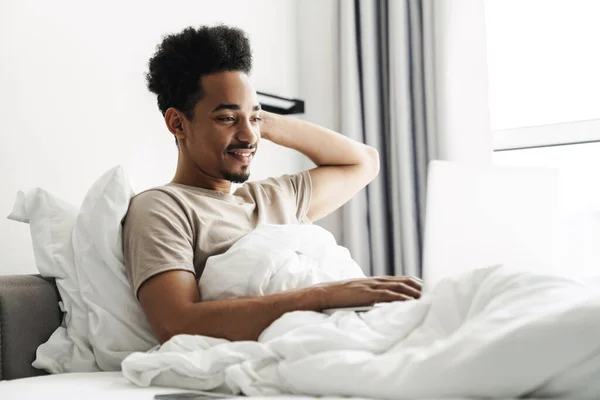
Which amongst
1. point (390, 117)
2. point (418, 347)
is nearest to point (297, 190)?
point (390, 117)

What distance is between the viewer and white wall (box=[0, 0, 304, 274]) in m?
1.77

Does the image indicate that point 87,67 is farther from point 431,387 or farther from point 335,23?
point 431,387

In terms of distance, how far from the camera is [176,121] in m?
1.78

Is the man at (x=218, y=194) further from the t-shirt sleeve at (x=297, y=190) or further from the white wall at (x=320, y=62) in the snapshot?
the white wall at (x=320, y=62)

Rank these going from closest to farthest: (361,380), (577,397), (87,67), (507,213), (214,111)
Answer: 1. (577,397)
2. (361,380)
3. (507,213)
4. (214,111)
5. (87,67)

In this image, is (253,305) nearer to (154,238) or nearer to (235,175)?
(154,238)

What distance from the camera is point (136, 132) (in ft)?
7.06

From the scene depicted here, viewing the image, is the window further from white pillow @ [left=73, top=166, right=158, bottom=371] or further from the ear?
white pillow @ [left=73, top=166, right=158, bottom=371]

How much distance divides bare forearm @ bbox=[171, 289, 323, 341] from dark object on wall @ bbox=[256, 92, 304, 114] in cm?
121

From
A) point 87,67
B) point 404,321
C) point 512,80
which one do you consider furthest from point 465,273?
point 512,80

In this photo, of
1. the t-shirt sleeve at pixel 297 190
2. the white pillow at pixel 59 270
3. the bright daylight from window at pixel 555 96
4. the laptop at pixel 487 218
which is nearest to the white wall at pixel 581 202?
the bright daylight from window at pixel 555 96

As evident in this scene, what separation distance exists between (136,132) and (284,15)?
3.51ft

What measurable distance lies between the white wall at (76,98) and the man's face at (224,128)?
1.29 ft

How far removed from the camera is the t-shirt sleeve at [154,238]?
1.38m
